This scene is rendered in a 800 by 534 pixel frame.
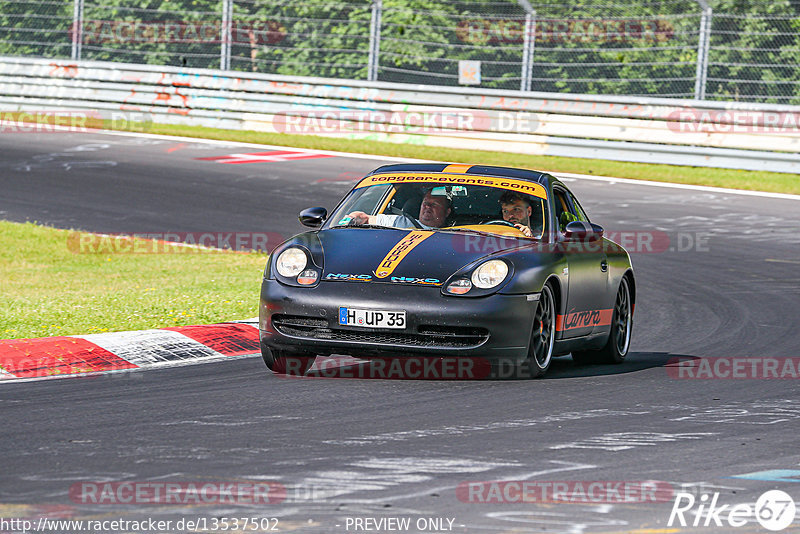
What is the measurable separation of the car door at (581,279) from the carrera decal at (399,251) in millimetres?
1000

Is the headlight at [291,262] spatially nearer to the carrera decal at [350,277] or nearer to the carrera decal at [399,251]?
the carrera decal at [350,277]

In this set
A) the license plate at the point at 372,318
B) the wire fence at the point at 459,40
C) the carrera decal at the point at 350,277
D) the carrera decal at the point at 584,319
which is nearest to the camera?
the license plate at the point at 372,318

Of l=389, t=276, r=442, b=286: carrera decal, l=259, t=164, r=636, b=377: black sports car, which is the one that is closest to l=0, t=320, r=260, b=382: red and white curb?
l=259, t=164, r=636, b=377: black sports car

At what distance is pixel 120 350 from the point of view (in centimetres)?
885

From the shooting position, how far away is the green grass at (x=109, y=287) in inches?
396

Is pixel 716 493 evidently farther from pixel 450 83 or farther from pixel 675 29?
pixel 450 83

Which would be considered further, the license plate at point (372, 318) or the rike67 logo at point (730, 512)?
the license plate at point (372, 318)

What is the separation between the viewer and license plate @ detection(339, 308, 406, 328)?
25.9 ft

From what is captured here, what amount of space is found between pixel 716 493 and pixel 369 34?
63.1 ft

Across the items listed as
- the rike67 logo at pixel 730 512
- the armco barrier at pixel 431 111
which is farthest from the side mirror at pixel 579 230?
the armco barrier at pixel 431 111

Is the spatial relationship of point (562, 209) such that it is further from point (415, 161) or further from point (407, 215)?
point (415, 161)

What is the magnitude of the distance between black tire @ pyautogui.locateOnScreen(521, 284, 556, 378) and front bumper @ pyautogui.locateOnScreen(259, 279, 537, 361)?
124mm

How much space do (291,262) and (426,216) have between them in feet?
3.86

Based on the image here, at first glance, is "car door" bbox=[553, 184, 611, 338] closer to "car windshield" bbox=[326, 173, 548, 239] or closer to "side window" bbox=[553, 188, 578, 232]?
"side window" bbox=[553, 188, 578, 232]
